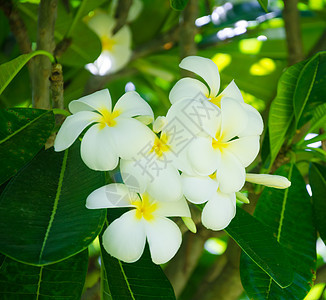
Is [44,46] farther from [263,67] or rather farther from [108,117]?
[263,67]

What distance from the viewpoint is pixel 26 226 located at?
0.60 meters

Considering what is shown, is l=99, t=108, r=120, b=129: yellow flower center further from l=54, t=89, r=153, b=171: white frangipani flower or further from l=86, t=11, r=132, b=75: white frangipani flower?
l=86, t=11, r=132, b=75: white frangipani flower

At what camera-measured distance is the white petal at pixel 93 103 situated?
68 cm

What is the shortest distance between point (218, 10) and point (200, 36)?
0.13m

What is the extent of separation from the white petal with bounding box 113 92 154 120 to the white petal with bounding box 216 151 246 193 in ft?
0.39

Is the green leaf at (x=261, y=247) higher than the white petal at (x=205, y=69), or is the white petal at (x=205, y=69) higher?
the white petal at (x=205, y=69)

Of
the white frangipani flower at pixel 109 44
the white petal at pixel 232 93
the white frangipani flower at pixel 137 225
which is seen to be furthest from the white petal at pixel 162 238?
the white frangipani flower at pixel 109 44

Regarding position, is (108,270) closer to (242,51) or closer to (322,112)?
(322,112)

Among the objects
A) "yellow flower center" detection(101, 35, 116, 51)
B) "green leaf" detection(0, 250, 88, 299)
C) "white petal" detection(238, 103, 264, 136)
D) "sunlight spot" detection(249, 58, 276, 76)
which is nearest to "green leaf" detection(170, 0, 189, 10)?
"white petal" detection(238, 103, 264, 136)

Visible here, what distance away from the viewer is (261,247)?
2.39 ft

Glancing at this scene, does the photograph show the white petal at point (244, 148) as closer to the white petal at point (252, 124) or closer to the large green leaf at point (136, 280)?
the white petal at point (252, 124)

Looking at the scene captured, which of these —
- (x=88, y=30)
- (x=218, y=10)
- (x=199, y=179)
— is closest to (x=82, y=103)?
(x=199, y=179)

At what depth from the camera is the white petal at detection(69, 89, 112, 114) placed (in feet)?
2.24

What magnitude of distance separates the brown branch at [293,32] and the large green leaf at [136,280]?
2.96ft
